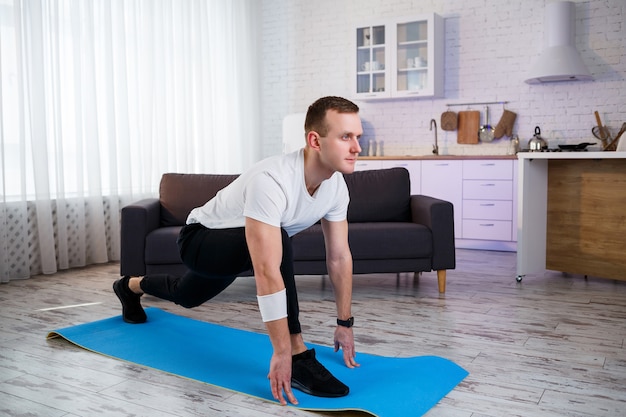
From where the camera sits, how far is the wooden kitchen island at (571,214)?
12.8ft

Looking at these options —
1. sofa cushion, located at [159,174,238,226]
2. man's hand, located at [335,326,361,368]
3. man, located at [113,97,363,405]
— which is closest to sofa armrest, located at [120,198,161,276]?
sofa cushion, located at [159,174,238,226]

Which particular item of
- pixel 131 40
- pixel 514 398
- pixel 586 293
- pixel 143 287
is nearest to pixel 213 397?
pixel 143 287

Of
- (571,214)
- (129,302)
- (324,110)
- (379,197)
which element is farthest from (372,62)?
(324,110)

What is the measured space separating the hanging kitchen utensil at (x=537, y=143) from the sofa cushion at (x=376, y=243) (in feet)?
8.34

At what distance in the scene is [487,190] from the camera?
5.70 meters

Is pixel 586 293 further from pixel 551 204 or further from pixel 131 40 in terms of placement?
pixel 131 40

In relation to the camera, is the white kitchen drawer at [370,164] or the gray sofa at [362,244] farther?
the white kitchen drawer at [370,164]

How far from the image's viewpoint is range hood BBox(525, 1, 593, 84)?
559 centimetres

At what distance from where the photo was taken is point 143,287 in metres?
2.85

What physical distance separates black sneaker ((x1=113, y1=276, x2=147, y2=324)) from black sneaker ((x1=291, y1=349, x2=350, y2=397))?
1225 millimetres

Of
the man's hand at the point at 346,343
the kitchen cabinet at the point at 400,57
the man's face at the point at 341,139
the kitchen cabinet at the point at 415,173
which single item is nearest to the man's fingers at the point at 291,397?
the man's hand at the point at 346,343

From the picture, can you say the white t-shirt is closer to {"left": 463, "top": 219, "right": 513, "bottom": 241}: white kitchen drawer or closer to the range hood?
{"left": 463, "top": 219, "right": 513, "bottom": 241}: white kitchen drawer

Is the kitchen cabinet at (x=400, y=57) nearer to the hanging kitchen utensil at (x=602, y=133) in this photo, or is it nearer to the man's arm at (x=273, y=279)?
the hanging kitchen utensil at (x=602, y=133)

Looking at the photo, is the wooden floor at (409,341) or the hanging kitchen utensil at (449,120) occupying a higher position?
the hanging kitchen utensil at (449,120)
